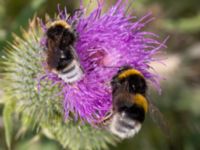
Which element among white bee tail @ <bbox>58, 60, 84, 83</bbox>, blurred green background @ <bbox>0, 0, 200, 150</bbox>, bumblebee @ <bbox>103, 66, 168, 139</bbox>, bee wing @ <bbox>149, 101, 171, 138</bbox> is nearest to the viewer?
white bee tail @ <bbox>58, 60, 84, 83</bbox>

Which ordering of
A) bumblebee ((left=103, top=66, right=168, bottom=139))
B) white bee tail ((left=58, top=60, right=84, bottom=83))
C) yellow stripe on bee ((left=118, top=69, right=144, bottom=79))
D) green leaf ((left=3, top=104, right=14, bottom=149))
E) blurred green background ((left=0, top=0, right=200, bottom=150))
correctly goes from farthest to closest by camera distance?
1. blurred green background ((left=0, top=0, right=200, bottom=150))
2. green leaf ((left=3, top=104, right=14, bottom=149))
3. yellow stripe on bee ((left=118, top=69, right=144, bottom=79))
4. bumblebee ((left=103, top=66, right=168, bottom=139))
5. white bee tail ((left=58, top=60, right=84, bottom=83))

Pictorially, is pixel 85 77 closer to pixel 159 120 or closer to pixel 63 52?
pixel 63 52

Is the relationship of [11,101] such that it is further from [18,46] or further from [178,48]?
[178,48]

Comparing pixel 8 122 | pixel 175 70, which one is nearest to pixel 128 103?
pixel 8 122

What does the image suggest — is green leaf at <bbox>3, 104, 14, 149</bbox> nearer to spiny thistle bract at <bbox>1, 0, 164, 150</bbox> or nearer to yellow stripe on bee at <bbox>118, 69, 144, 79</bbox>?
spiny thistle bract at <bbox>1, 0, 164, 150</bbox>

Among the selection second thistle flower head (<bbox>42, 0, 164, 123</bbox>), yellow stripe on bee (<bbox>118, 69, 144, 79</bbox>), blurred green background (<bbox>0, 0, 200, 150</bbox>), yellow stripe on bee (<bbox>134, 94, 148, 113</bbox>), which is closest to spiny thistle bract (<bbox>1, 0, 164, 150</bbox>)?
second thistle flower head (<bbox>42, 0, 164, 123</bbox>)
